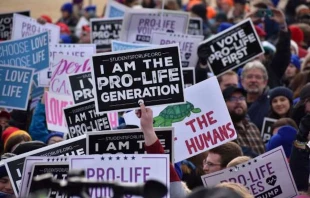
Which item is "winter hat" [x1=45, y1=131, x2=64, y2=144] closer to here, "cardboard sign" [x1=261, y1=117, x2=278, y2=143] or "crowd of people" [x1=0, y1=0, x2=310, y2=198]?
"crowd of people" [x1=0, y1=0, x2=310, y2=198]

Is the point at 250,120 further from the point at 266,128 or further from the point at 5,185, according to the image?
the point at 5,185

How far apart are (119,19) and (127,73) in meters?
6.68

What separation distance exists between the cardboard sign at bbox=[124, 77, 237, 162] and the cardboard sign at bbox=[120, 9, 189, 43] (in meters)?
4.39


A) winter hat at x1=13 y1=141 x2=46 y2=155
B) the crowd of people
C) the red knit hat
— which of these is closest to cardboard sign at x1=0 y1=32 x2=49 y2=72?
the crowd of people

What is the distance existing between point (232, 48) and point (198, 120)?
11.6 feet

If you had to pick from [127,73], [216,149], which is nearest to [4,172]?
[127,73]

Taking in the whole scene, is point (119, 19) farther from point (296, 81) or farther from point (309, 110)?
point (309, 110)

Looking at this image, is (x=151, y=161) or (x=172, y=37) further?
(x=172, y=37)

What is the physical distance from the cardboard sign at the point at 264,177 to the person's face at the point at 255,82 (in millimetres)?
4125

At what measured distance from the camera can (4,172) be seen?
7152 mm

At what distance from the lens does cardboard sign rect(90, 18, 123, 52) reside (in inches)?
541

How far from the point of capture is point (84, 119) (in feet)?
28.2

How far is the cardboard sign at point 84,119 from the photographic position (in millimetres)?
8547

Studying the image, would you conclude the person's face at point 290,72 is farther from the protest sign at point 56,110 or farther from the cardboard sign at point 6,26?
the protest sign at point 56,110
